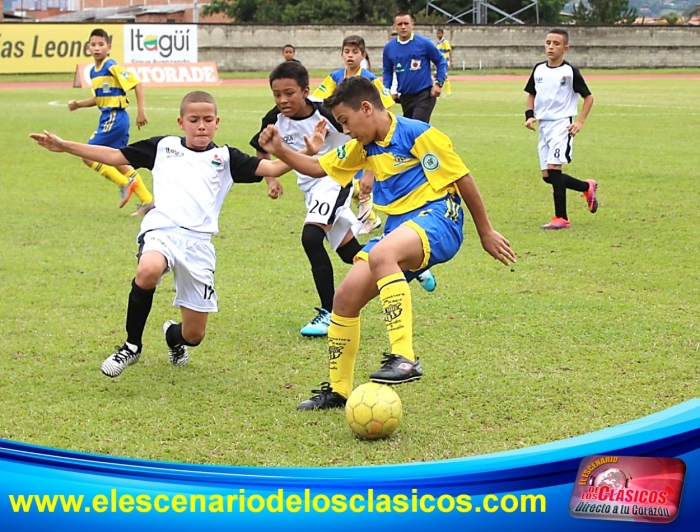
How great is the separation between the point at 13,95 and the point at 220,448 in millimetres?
28034

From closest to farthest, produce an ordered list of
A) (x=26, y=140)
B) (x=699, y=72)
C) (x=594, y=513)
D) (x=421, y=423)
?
(x=594, y=513)
(x=421, y=423)
(x=26, y=140)
(x=699, y=72)

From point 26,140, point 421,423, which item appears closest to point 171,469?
point 421,423

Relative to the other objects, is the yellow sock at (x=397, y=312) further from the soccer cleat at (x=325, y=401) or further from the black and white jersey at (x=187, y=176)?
the black and white jersey at (x=187, y=176)

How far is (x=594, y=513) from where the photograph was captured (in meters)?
2.06

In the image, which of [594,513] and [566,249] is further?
[566,249]

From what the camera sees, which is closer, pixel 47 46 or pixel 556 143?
pixel 556 143

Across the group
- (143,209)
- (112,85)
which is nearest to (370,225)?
(143,209)

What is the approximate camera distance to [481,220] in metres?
4.98

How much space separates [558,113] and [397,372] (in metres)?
6.70

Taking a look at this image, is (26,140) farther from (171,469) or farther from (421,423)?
(171,469)

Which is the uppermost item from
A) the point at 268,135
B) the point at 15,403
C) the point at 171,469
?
the point at 268,135

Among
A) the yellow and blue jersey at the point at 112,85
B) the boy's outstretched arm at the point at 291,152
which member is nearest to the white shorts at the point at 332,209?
the boy's outstretched arm at the point at 291,152

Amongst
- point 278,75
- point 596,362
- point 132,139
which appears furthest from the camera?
point 132,139

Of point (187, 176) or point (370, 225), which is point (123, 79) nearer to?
point (370, 225)
